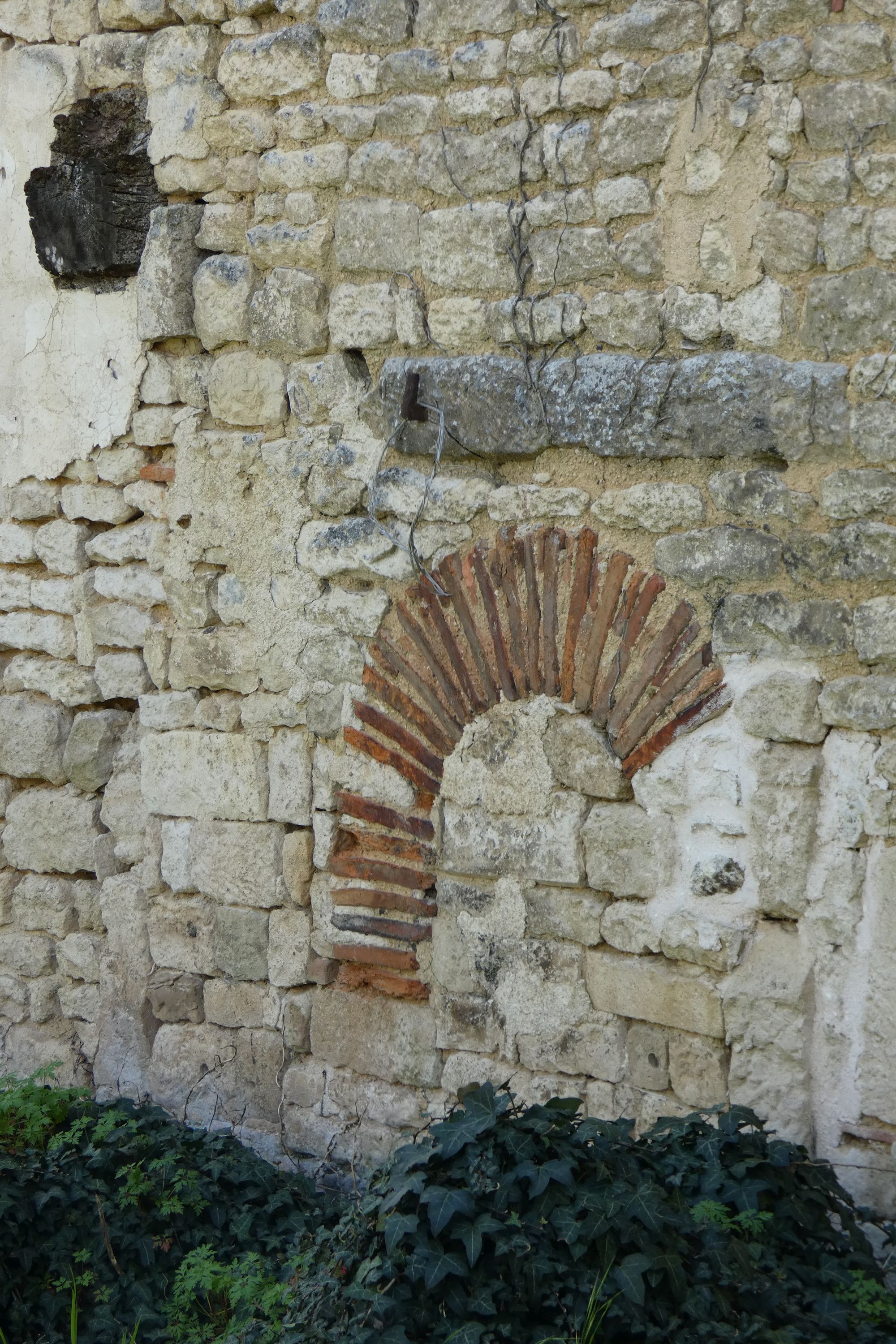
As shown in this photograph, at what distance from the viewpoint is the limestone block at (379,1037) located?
354 centimetres

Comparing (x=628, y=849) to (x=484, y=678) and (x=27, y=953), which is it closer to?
(x=484, y=678)

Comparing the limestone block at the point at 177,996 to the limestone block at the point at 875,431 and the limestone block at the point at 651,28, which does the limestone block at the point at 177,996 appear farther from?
the limestone block at the point at 651,28

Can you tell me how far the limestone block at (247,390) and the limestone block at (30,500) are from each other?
744 millimetres

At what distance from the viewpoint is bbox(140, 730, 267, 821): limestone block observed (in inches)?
151

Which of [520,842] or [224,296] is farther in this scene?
[224,296]

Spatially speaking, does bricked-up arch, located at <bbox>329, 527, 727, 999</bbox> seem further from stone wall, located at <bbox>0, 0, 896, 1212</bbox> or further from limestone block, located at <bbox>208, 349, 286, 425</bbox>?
limestone block, located at <bbox>208, 349, 286, 425</bbox>

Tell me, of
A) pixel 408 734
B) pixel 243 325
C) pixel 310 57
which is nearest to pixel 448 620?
pixel 408 734

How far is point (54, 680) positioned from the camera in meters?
4.29

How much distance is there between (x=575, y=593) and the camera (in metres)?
3.21

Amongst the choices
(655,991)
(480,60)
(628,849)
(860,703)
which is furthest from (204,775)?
(480,60)

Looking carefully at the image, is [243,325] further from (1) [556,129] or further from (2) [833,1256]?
(2) [833,1256]

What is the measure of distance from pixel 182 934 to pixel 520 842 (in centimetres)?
125

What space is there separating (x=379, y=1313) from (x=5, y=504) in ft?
9.45

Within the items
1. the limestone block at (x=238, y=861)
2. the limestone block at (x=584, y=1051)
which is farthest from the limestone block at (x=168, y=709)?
the limestone block at (x=584, y=1051)
